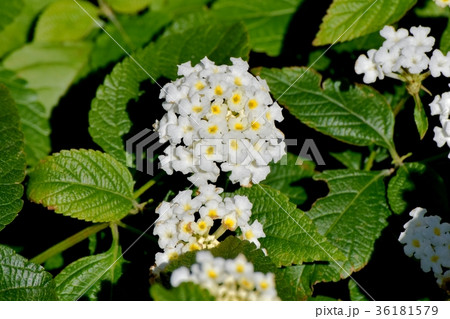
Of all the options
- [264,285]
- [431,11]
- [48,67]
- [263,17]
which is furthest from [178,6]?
[264,285]

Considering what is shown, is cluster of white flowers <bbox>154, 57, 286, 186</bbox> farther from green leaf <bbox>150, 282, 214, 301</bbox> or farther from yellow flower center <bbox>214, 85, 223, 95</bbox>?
green leaf <bbox>150, 282, 214, 301</bbox>

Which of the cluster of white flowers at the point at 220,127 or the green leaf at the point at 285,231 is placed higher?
the cluster of white flowers at the point at 220,127

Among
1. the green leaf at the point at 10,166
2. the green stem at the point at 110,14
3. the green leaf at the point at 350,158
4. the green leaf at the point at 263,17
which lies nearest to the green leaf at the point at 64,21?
the green stem at the point at 110,14

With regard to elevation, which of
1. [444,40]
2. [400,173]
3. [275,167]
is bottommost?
[275,167]

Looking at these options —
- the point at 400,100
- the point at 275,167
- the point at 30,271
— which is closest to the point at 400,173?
the point at 400,100

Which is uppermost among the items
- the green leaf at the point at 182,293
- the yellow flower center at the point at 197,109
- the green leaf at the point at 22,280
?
the yellow flower center at the point at 197,109

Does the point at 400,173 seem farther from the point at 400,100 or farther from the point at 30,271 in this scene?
the point at 30,271

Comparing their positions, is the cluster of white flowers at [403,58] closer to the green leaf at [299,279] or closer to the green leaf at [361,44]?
the green leaf at [361,44]
